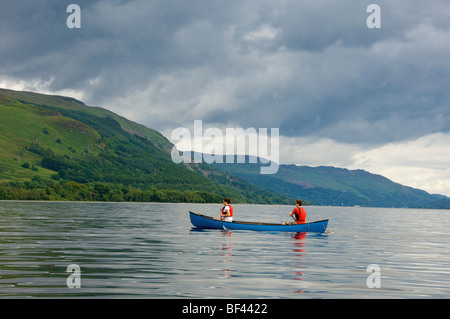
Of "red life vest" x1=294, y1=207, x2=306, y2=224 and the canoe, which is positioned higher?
"red life vest" x1=294, y1=207, x2=306, y2=224

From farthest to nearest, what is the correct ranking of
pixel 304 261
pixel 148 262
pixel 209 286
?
pixel 304 261 < pixel 148 262 < pixel 209 286

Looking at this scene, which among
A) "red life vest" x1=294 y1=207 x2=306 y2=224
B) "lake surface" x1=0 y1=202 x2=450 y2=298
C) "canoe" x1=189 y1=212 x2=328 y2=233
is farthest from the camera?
"canoe" x1=189 y1=212 x2=328 y2=233

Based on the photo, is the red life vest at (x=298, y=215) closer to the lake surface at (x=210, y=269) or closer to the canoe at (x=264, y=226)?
the canoe at (x=264, y=226)

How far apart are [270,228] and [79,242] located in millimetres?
23550

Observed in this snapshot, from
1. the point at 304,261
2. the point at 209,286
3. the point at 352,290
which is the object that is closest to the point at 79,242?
the point at 304,261

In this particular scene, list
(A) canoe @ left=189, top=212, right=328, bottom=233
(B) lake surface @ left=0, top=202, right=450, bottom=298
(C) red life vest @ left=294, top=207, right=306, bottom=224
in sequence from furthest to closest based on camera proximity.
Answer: (A) canoe @ left=189, top=212, right=328, bottom=233, (C) red life vest @ left=294, top=207, right=306, bottom=224, (B) lake surface @ left=0, top=202, right=450, bottom=298

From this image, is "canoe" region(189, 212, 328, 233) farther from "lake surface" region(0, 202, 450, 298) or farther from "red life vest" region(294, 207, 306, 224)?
"lake surface" region(0, 202, 450, 298)

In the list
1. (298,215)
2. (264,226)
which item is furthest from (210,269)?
(264,226)

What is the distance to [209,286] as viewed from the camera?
74.3 feet

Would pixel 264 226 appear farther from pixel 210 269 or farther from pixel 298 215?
pixel 210 269

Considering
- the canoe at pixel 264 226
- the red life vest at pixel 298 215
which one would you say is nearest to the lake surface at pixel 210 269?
the red life vest at pixel 298 215

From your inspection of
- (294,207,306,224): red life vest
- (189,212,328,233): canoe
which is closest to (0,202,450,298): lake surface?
(294,207,306,224): red life vest
